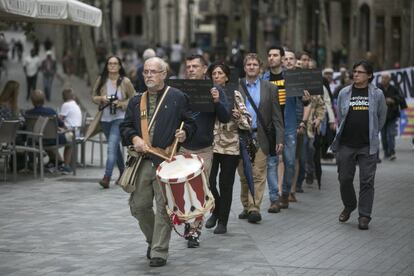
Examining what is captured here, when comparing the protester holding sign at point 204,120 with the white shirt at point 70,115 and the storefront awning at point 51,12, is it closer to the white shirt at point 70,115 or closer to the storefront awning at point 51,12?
the storefront awning at point 51,12

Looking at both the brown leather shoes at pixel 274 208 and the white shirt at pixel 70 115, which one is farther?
the white shirt at pixel 70 115

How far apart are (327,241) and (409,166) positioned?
906 cm

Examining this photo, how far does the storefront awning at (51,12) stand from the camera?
51.8 ft

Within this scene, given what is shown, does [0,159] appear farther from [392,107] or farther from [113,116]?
[392,107]

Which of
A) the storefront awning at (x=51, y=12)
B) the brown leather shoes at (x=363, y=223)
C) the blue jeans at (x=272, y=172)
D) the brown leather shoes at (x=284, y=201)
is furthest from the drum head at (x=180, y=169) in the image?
the storefront awning at (x=51, y=12)

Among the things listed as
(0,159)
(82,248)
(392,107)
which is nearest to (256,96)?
(82,248)

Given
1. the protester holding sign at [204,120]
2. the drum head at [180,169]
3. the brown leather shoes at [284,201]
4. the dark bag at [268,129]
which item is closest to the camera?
the drum head at [180,169]

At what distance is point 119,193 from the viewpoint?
49.3 feet

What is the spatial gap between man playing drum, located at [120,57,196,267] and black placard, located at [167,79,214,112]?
0.77m

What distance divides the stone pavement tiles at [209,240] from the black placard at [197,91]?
1.33 m

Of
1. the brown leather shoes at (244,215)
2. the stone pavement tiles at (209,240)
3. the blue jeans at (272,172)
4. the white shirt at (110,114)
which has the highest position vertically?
the white shirt at (110,114)

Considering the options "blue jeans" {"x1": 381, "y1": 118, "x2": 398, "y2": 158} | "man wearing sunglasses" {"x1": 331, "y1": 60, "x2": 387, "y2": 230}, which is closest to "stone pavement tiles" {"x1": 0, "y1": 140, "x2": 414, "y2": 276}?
"man wearing sunglasses" {"x1": 331, "y1": 60, "x2": 387, "y2": 230}

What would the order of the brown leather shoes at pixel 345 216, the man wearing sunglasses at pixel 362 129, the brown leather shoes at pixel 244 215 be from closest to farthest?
the man wearing sunglasses at pixel 362 129 → the brown leather shoes at pixel 345 216 → the brown leather shoes at pixel 244 215

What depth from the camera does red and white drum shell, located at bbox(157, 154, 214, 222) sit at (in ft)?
31.0
